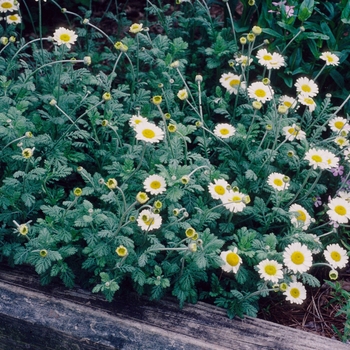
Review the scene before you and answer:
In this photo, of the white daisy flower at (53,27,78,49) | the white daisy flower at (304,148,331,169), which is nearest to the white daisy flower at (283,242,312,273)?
the white daisy flower at (304,148,331,169)

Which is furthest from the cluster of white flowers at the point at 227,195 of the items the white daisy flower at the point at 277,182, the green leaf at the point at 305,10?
the green leaf at the point at 305,10

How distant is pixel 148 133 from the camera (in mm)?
1800

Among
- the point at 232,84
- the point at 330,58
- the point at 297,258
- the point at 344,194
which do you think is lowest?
the point at 297,258

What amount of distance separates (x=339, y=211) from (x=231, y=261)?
513 mm

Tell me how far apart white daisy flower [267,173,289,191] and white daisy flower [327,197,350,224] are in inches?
7.8

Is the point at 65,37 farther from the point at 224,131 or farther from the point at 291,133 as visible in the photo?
the point at 291,133

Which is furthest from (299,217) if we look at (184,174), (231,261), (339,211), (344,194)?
(184,174)

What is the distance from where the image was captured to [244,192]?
204 centimetres

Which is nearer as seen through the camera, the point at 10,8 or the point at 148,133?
the point at 148,133

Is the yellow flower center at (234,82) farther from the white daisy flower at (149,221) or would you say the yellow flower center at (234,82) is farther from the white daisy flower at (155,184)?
the white daisy flower at (149,221)

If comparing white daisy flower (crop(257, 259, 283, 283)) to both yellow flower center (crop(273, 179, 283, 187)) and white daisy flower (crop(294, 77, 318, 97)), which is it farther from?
white daisy flower (crop(294, 77, 318, 97))

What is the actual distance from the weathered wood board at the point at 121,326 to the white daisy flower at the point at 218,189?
435 millimetres

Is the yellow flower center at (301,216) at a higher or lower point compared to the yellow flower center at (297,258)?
higher

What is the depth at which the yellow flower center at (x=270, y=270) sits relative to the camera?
174cm
